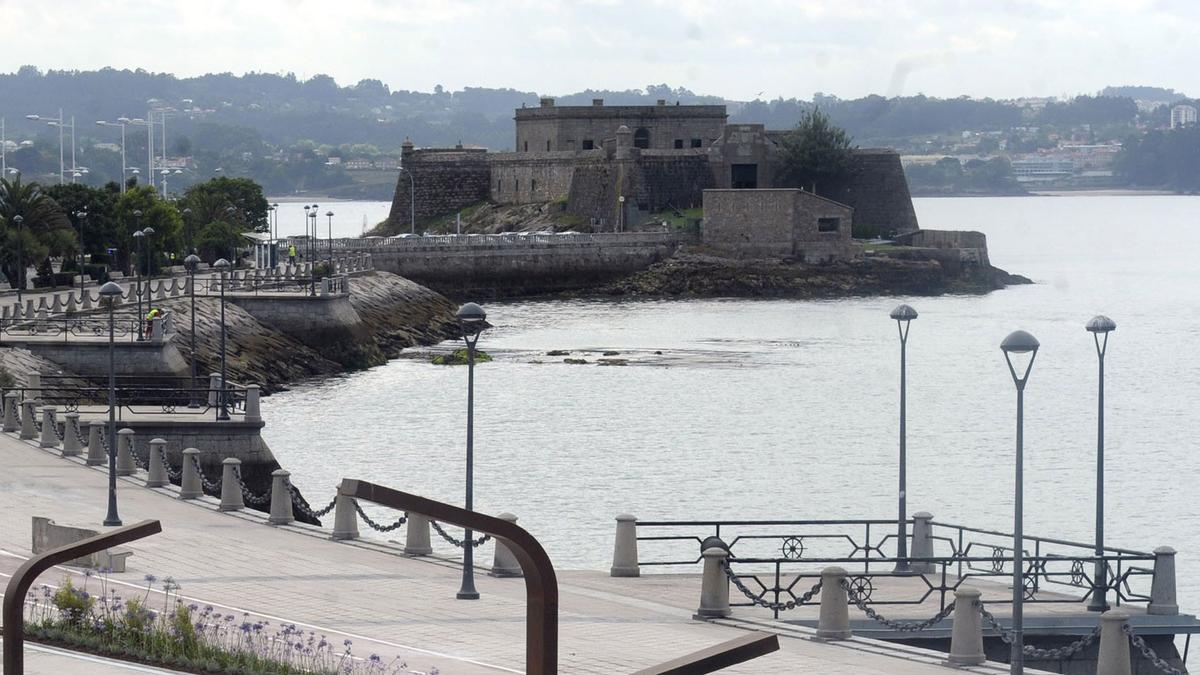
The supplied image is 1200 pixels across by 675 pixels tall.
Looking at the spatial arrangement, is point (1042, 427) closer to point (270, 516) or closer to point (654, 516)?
point (654, 516)

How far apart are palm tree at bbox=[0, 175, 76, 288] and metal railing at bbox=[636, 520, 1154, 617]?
39.2m

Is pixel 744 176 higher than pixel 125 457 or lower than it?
higher

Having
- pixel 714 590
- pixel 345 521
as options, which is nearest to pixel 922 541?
pixel 714 590

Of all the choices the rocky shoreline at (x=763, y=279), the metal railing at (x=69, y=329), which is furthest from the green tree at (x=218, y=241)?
the metal railing at (x=69, y=329)

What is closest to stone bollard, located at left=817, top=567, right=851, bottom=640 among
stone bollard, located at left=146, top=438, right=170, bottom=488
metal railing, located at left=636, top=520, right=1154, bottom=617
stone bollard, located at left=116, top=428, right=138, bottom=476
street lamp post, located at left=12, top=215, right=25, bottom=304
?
metal railing, located at left=636, top=520, right=1154, bottom=617

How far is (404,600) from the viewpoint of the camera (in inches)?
924

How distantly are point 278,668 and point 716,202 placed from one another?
95.8 metres

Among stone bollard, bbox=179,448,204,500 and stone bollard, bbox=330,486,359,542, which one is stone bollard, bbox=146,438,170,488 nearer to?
stone bollard, bbox=179,448,204,500

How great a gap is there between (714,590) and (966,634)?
3.54 meters

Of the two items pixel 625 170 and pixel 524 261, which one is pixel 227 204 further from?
pixel 625 170

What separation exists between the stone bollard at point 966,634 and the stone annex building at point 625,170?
91611 millimetres

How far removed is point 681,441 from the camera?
192 ft

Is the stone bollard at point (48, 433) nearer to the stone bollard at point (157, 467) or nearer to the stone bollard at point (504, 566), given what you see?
the stone bollard at point (157, 467)

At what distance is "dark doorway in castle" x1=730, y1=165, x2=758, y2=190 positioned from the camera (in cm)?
11981
